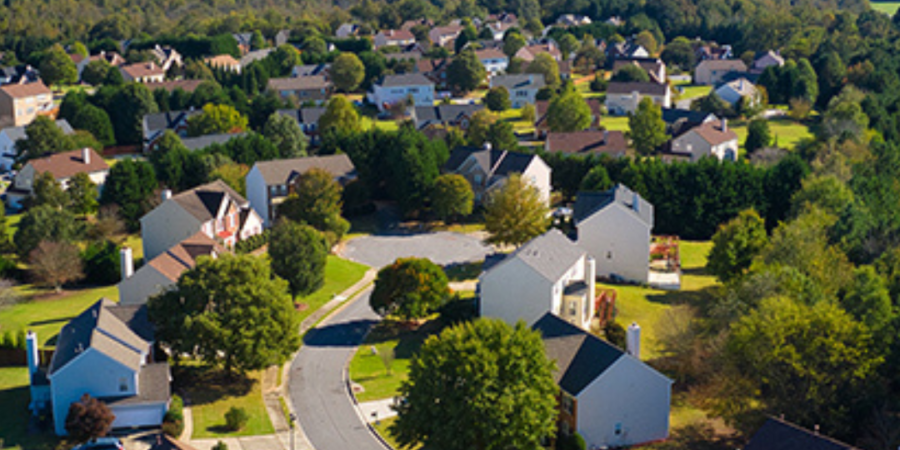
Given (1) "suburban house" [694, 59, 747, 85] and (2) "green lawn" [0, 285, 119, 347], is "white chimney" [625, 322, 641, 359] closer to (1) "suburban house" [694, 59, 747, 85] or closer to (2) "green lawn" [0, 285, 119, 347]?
(2) "green lawn" [0, 285, 119, 347]

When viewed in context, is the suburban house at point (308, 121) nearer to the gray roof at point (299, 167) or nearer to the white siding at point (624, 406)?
the gray roof at point (299, 167)

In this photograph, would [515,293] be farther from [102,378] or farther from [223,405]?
[102,378]

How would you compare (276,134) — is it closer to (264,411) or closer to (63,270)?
(63,270)

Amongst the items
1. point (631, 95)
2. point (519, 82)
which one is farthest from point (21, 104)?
point (631, 95)

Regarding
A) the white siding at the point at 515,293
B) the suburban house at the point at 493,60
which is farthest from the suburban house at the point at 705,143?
the suburban house at the point at 493,60

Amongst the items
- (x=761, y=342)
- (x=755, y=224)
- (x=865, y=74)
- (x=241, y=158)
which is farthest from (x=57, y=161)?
(x=865, y=74)
